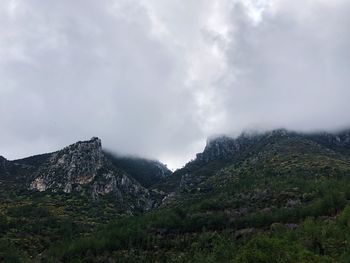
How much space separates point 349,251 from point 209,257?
57082 millimetres

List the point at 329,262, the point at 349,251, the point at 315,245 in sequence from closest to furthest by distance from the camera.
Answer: the point at 329,262
the point at 349,251
the point at 315,245

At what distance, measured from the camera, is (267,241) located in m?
166

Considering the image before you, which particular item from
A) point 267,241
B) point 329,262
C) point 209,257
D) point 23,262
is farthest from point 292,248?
point 23,262

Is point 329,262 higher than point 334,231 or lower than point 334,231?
lower

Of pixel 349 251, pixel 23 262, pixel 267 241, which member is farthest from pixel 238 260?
pixel 23 262

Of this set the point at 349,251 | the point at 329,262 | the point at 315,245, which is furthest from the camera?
the point at 315,245

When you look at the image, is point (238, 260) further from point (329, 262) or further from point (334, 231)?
point (334, 231)

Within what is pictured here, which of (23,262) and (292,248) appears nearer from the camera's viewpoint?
(292,248)

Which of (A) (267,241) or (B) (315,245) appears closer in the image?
(A) (267,241)

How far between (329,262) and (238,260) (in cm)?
2659

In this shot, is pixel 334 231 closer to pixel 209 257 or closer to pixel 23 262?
pixel 209 257

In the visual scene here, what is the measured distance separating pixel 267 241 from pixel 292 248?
8.79 meters

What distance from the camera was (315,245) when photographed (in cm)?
19425

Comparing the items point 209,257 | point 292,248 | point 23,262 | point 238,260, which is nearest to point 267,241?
point 292,248
